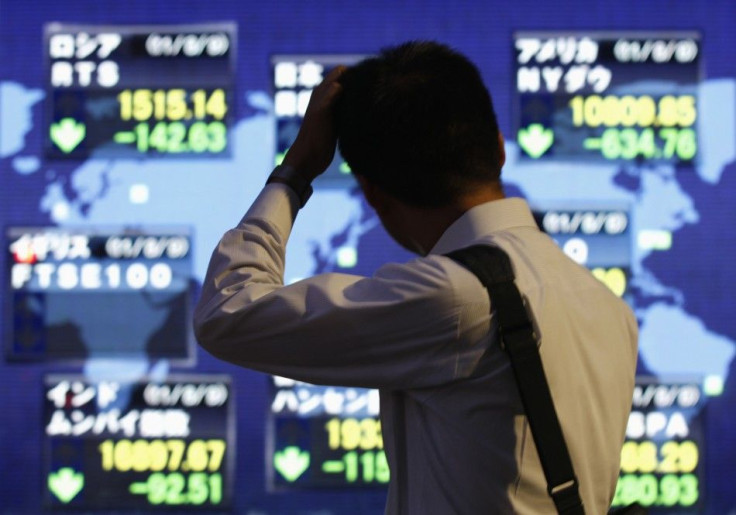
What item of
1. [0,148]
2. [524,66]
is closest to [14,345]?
[0,148]

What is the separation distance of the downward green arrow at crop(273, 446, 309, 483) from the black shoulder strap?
1.31 m

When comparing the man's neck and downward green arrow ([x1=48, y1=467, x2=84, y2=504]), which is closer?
the man's neck

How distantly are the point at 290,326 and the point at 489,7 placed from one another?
1.40m

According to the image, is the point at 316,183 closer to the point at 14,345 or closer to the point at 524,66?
the point at 524,66

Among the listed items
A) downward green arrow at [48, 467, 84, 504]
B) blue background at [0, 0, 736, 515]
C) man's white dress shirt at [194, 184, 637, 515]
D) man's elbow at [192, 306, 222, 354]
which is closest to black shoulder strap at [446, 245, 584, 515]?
man's white dress shirt at [194, 184, 637, 515]

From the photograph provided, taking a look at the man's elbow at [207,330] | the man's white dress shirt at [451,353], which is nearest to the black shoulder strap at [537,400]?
the man's white dress shirt at [451,353]

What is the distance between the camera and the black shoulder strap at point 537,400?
0.66 m

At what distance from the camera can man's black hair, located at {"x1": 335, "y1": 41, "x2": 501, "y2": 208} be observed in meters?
0.72

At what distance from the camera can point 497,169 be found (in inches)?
29.5

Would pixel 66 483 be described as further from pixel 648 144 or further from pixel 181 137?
pixel 648 144

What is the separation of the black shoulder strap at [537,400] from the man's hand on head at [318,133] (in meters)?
0.21

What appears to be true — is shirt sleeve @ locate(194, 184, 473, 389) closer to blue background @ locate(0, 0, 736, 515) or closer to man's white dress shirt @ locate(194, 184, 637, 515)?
man's white dress shirt @ locate(194, 184, 637, 515)

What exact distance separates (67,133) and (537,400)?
1511 mm

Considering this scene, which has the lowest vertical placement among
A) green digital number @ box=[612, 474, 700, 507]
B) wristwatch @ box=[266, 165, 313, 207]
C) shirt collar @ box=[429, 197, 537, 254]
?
green digital number @ box=[612, 474, 700, 507]
